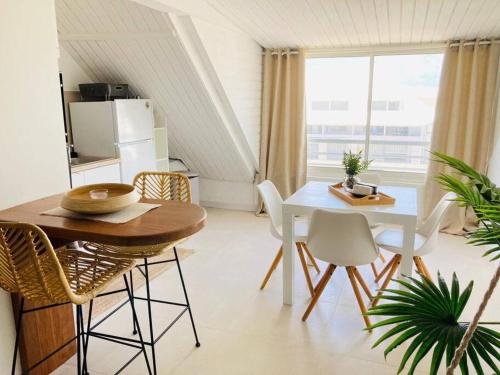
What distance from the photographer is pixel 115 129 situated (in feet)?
12.8

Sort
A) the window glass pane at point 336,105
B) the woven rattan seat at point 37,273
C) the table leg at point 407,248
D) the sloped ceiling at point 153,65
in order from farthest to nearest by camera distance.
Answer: the window glass pane at point 336,105, the sloped ceiling at point 153,65, the table leg at point 407,248, the woven rattan seat at point 37,273

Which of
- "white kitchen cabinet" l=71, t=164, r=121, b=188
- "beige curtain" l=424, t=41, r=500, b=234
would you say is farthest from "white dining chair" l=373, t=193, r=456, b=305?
"white kitchen cabinet" l=71, t=164, r=121, b=188

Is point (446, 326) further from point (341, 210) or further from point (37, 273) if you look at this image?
point (341, 210)

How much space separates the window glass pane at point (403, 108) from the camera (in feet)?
14.9

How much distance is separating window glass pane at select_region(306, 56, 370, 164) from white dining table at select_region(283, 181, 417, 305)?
6.34 feet

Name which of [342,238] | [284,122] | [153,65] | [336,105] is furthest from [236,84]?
[342,238]

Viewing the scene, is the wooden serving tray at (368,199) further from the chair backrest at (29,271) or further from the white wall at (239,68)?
the chair backrest at (29,271)

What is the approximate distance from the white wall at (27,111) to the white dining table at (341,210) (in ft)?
4.91

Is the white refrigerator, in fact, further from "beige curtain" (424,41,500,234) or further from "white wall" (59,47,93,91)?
"beige curtain" (424,41,500,234)

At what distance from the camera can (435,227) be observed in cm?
269

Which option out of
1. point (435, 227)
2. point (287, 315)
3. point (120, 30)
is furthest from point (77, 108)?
point (435, 227)

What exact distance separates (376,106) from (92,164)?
3.25m

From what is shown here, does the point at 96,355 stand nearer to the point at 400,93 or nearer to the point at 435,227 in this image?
the point at 435,227

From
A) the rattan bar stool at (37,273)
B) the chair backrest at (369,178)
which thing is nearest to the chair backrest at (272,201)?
the chair backrest at (369,178)
